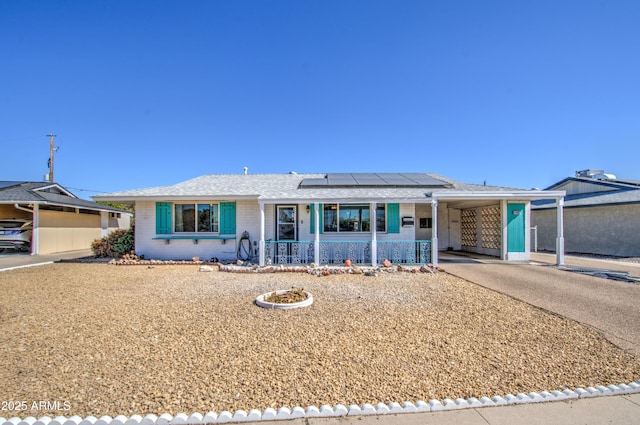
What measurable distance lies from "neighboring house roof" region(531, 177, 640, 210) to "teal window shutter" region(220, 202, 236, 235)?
16.5 m

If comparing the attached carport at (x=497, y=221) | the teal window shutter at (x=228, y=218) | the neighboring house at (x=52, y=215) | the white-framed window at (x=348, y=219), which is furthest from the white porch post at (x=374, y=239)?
A: the neighboring house at (x=52, y=215)

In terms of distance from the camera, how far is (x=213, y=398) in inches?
110

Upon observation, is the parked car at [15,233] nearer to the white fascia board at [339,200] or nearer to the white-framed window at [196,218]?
Answer: the white-framed window at [196,218]

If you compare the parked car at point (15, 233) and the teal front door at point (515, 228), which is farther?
the parked car at point (15, 233)

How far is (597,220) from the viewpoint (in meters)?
14.8

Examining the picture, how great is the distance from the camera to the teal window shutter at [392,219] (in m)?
11.4

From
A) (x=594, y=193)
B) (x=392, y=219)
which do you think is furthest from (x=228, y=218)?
(x=594, y=193)

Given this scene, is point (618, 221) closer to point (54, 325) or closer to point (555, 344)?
point (555, 344)

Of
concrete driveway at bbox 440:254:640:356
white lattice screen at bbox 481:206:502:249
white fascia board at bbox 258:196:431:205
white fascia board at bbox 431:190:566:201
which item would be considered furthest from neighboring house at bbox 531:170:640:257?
white fascia board at bbox 258:196:431:205

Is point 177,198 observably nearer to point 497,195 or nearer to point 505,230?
point 497,195

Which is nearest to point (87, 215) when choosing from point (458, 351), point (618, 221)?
point (458, 351)

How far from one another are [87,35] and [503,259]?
1721 centimetres

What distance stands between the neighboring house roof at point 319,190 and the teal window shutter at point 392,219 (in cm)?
64

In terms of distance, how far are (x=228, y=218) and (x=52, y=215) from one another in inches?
446
